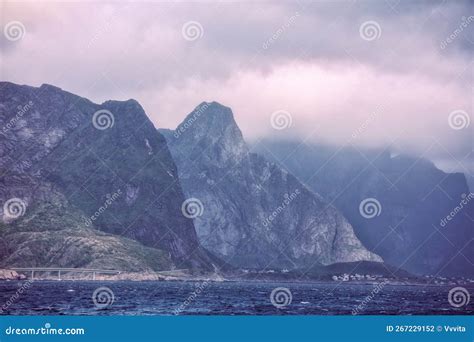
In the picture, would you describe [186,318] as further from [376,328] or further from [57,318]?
[376,328]

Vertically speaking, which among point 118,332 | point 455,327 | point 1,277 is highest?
point 455,327

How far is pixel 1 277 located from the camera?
19138cm

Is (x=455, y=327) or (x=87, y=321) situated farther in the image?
(x=455, y=327)

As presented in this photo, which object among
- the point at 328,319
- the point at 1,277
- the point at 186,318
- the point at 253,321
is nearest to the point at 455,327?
the point at 328,319

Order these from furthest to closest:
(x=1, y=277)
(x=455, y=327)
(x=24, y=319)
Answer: (x=1, y=277), (x=455, y=327), (x=24, y=319)

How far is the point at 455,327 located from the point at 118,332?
1650 centimetres

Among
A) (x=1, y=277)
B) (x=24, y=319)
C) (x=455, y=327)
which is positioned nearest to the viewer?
(x=24, y=319)

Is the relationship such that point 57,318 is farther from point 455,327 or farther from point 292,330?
point 455,327

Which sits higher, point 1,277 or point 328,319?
point 328,319

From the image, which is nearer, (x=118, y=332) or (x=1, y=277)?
(x=118, y=332)

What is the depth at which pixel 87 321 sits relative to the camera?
31531mm

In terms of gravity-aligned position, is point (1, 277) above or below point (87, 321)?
below

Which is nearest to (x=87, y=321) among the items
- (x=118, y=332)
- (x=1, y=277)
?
(x=118, y=332)

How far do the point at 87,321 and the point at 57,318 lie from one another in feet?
5.16
